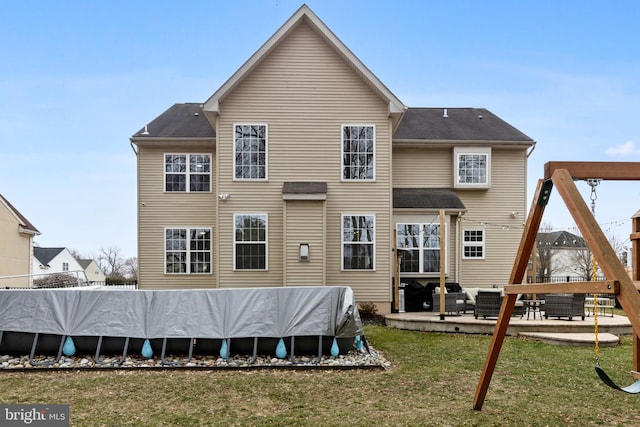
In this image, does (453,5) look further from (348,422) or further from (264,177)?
(348,422)

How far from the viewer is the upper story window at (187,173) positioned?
15469 millimetres

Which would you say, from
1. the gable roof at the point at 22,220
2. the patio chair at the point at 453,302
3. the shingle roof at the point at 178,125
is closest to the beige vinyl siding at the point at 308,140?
the patio chair at the point at 453,302

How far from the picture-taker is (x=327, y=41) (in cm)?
1362

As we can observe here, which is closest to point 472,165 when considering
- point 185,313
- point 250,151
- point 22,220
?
point 250,151

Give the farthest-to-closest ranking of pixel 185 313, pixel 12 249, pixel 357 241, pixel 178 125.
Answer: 1. pixel 12 249
2. pixel 178 125
3. pixel 357 241
4. pixel 185 313

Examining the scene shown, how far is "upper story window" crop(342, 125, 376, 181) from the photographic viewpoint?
13.8m

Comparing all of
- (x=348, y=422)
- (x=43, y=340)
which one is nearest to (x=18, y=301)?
(x=43, y=340)

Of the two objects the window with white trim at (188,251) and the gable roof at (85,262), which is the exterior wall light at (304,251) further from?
the gable roof at (85,262)

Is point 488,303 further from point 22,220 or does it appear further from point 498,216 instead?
point 22,220

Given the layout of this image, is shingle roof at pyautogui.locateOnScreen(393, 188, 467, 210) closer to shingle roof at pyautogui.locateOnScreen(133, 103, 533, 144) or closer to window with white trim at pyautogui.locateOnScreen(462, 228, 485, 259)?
window with white trim at pyautogui.locateOnScreen(462, 228, 485, 259)

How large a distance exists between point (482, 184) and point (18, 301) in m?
12.9

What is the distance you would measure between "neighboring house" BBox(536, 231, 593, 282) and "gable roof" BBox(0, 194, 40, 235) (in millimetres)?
26632

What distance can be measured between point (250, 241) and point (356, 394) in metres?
7.93

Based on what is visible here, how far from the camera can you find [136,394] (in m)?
6.31
